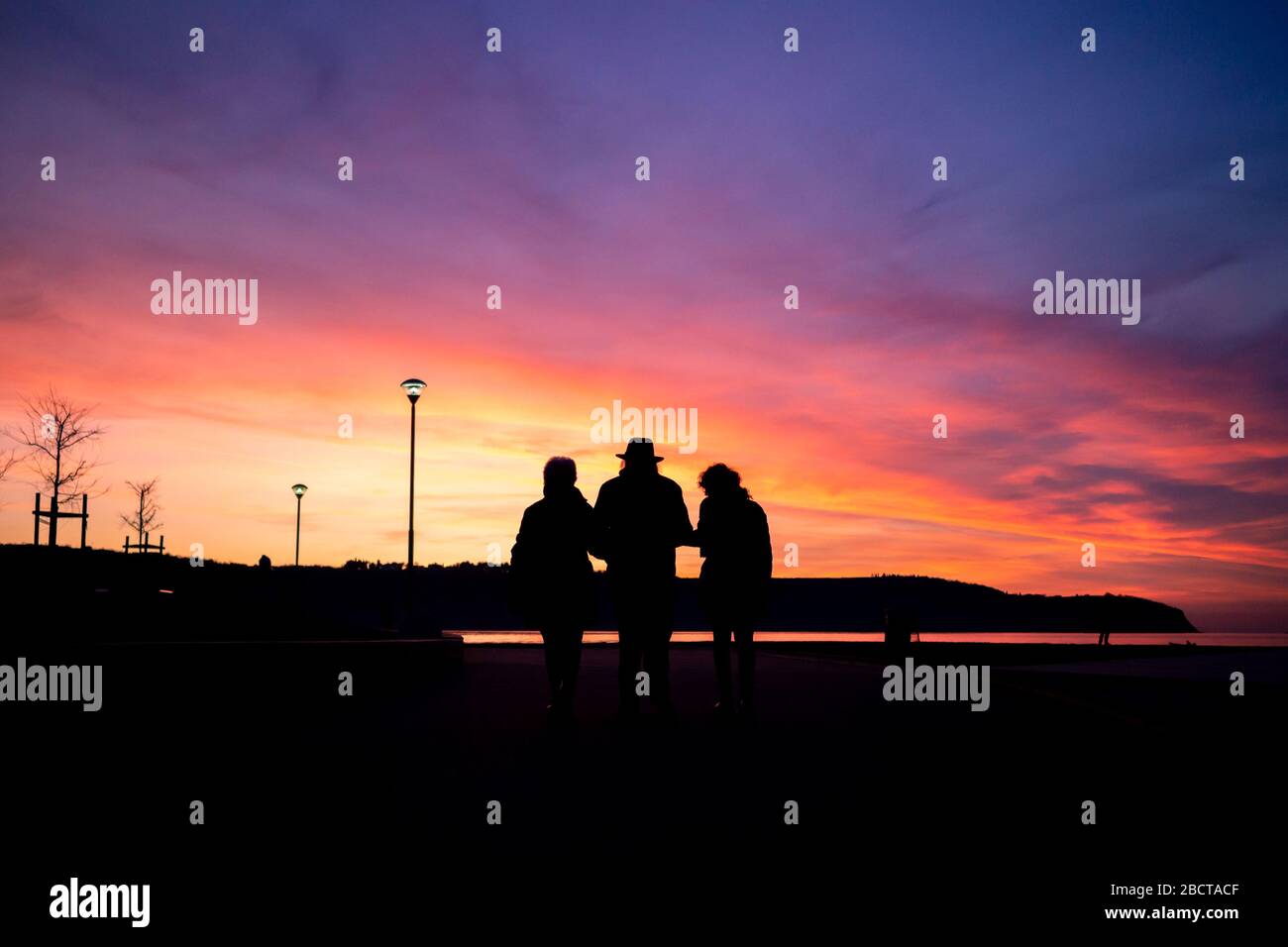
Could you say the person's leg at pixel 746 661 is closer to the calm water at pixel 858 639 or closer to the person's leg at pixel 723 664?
the person's leg at pixel 723 664

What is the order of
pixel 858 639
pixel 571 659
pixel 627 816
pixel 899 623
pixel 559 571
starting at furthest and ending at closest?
1. pixel 858 639
2. pixel 899 623
3. pixel 571 659
4. pixel 559 571
5. pixel 627 816

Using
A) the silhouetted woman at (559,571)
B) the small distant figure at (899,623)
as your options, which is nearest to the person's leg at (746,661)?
the silhouetted woman at (559,571)

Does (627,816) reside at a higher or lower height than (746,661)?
lower

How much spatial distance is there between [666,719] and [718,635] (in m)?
1.07

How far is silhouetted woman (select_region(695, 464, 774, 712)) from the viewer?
1126 cm

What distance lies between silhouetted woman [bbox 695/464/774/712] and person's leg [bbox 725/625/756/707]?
0.59 ft

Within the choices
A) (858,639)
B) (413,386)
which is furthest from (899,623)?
(858,639)

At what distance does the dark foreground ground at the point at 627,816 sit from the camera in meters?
4.54

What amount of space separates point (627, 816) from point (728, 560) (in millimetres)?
5174

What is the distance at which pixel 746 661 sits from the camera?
11.9 meters

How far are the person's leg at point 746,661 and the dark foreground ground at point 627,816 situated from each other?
52 cm

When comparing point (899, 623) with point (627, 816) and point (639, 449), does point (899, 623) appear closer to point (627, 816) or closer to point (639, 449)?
point (639, 449)
